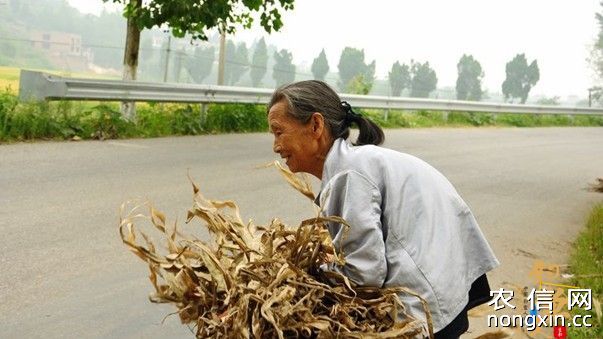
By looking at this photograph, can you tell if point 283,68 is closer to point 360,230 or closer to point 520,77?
→ point 520,77

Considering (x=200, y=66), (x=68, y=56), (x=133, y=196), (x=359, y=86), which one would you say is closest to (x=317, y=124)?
(x=133, y=196)

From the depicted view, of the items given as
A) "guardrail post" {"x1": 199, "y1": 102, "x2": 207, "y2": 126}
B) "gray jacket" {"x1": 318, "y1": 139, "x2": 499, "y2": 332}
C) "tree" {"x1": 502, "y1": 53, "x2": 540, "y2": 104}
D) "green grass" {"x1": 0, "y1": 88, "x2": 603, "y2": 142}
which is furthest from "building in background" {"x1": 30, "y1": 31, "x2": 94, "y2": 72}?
"gray jacket" {"x1": 318, "y1": 139, "x2": 499, "y2": 332}

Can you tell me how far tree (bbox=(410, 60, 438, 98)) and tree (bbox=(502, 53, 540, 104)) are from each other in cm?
568

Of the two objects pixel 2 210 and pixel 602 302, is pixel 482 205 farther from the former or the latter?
pixel 2 210

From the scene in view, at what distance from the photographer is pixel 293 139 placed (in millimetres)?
2979

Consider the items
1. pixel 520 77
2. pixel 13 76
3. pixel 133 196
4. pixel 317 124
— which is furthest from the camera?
pixel 520 77

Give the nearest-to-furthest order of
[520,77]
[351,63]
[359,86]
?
[359,86]
[351,63]
[520,77]

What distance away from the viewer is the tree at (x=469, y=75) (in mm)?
32350

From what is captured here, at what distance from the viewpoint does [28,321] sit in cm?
475

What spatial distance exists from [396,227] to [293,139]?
0.52 metres

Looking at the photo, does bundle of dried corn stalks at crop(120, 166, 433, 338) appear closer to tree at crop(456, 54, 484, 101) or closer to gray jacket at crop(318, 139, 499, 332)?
gray jacket at crop(318, 139, 499, 332)

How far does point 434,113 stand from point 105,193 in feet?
51.3

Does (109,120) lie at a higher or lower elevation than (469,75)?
lower

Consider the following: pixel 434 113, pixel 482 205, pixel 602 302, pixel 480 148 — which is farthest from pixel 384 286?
pixel 434 113
